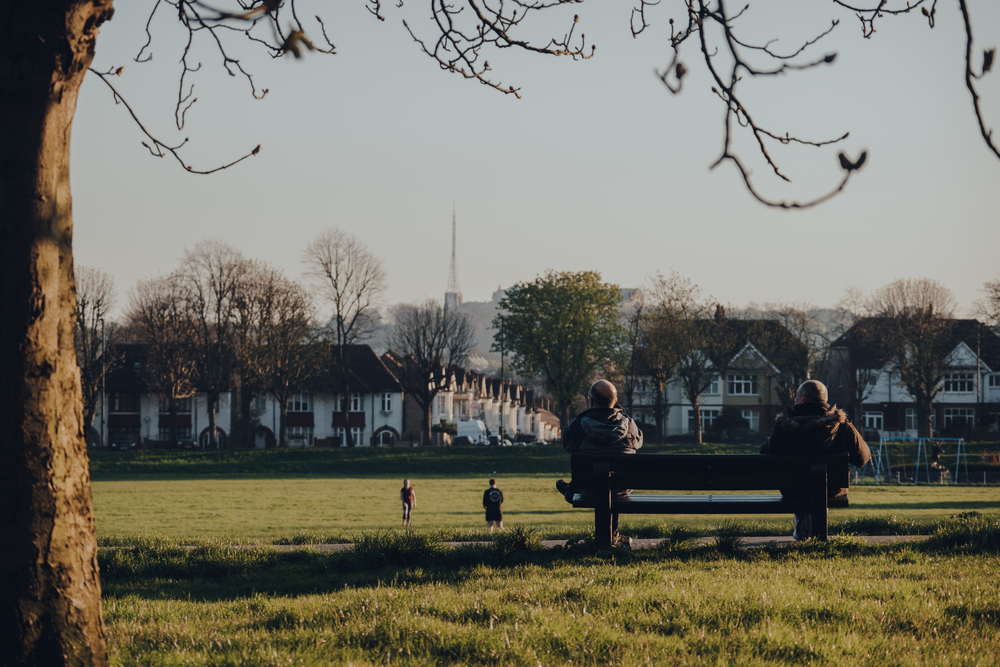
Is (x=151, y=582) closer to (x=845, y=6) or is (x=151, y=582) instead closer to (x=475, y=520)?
(x=845, y=6)

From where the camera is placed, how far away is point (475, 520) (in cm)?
2384

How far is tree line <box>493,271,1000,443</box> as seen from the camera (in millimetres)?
69812

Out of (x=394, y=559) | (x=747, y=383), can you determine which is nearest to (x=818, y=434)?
(x=394, y=559)

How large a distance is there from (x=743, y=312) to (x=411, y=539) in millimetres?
77517

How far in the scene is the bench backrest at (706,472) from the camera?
24.0ft

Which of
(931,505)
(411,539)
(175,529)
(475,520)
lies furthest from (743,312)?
(411,539)

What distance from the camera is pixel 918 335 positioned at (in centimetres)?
7188

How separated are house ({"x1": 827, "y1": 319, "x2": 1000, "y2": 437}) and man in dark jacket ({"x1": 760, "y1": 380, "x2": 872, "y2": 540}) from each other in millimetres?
72818

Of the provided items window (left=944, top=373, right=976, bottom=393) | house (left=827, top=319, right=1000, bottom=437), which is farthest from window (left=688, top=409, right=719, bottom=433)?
window (left=944, top=373, right=976, bottom=393)

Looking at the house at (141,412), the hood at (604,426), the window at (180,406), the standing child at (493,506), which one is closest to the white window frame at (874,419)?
the house at (141,412)

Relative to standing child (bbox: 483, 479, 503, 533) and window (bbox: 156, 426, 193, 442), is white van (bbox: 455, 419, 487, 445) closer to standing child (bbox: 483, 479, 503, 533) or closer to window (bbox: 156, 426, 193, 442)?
window (bbox: 156, 426, 193, 442)

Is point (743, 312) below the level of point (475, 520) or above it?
above

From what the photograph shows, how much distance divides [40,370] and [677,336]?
6762 cm

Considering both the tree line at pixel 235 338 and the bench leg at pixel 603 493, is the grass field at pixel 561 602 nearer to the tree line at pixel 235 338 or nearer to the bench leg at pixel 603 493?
the bench leg at pixel 603 493
